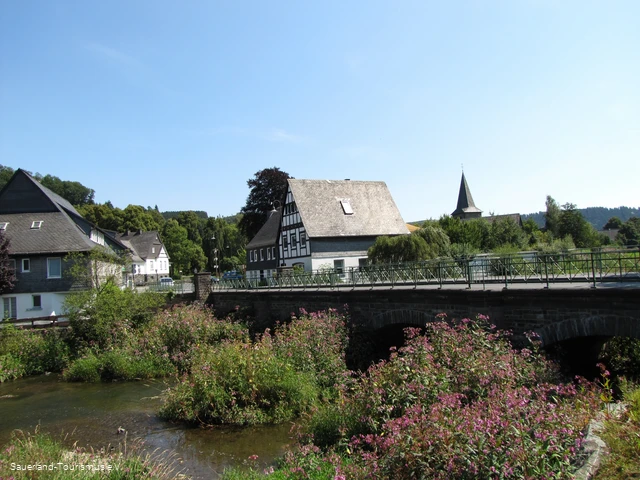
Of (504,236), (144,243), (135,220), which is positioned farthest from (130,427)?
(135,220)

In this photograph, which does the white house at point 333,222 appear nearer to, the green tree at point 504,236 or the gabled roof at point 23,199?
the green tree at point 504,236

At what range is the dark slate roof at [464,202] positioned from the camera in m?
77.2

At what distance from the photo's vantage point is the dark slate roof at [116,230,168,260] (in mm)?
69062

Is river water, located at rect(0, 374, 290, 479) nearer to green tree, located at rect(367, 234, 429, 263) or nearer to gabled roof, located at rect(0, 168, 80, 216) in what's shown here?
gabled roof, located at rect(0, 168, 80, 216)

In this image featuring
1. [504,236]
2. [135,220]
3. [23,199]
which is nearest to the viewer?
[23,199]

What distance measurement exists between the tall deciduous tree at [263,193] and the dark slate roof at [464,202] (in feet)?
108

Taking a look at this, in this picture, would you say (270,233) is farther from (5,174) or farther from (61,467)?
(5,174)

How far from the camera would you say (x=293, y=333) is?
16.6 m

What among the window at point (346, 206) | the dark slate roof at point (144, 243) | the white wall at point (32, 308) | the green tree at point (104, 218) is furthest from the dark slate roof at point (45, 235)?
the green tree at point (104, 218)

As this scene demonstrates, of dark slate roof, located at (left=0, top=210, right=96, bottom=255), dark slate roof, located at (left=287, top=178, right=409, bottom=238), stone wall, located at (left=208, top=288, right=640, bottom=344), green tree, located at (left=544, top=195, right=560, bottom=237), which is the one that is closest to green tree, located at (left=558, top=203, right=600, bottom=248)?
green tree, located at (left=544, top=195, right=560, bottom=237)

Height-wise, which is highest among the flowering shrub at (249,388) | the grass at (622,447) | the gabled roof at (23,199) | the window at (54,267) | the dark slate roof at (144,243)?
the gabled roof at (23,199)

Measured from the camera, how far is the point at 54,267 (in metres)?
32.3

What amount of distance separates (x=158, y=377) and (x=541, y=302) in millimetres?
14829

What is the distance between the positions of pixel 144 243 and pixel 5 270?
4091cm
